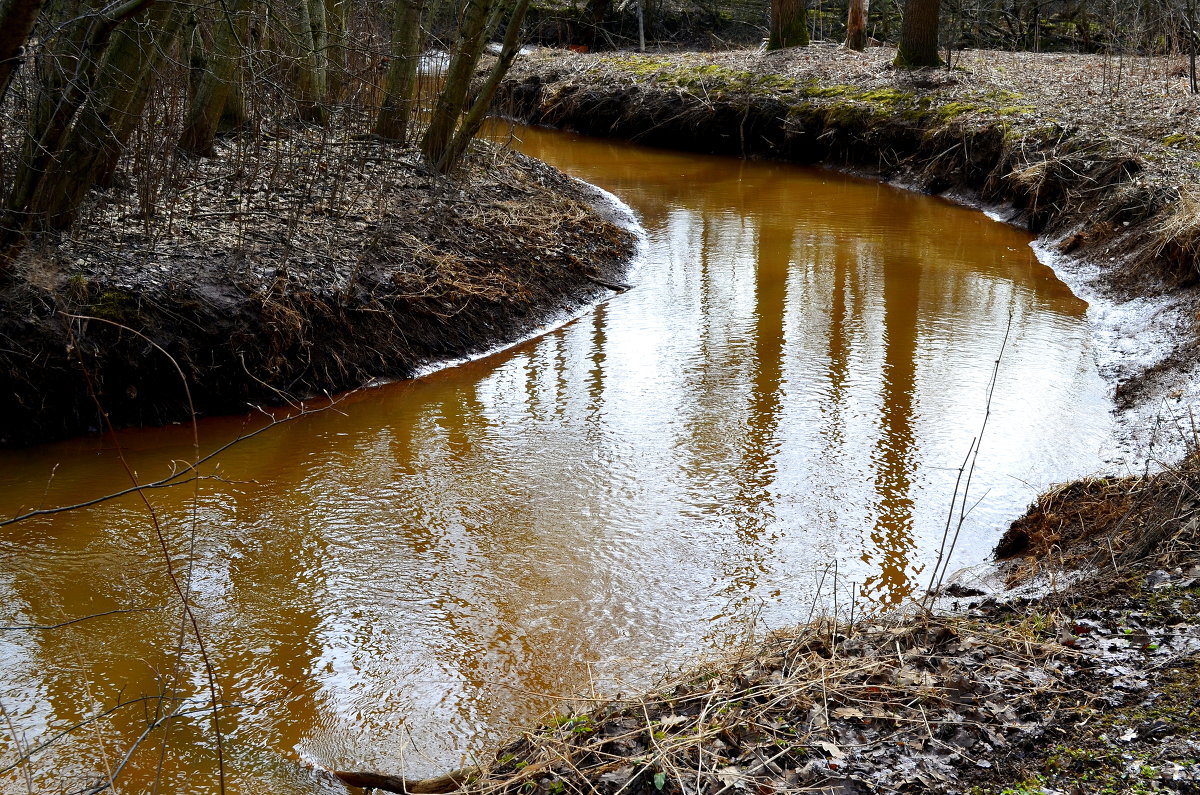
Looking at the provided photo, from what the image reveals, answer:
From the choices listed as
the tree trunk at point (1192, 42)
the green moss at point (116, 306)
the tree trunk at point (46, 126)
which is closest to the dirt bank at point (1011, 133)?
the tree trunk at point (1192, 42)

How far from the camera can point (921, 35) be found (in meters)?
17.3

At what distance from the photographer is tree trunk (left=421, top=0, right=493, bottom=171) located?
399 inches

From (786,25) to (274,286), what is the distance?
52.7 ft

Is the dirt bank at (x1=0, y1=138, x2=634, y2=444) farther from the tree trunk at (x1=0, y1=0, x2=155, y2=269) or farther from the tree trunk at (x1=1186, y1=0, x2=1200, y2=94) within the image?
the tree trunk at (x1=1186, y1=0, x2=1200, y2=94)

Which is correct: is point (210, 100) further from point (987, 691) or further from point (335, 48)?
point (987, 691)

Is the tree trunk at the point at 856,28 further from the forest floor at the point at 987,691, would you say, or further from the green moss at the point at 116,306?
the green moss at the point at 116,306

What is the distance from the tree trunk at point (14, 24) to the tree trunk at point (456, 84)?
7183mm

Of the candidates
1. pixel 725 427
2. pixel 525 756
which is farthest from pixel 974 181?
pixel 525 756

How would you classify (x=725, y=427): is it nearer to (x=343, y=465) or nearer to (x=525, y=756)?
(x=343, y=465)

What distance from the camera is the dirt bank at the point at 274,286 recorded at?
6.52 meters

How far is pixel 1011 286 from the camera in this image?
10422 millimetres

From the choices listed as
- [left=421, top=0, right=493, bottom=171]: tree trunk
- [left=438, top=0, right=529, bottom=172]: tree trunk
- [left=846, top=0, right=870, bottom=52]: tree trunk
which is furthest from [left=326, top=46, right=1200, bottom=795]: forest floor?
[left=846, top=0, right=870, bottom=52]: tree trunk

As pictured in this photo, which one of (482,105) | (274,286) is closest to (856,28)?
(482,105)

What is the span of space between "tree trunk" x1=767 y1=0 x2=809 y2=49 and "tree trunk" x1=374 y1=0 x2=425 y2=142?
1145 centimetres
